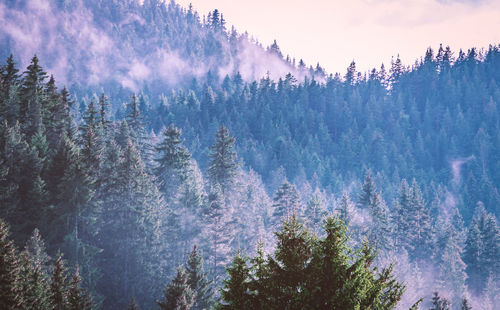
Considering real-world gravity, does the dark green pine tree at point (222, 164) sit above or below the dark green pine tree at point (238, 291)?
above

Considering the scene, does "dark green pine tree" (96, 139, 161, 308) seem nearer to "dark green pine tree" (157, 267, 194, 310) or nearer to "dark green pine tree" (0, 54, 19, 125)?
"dark green pine tree" (0, 54, 19, 125)

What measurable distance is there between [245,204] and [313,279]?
161 feet

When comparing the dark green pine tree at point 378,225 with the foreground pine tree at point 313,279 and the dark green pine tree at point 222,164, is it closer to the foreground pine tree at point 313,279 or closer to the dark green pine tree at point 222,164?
the dark green pine tree at point 222,164

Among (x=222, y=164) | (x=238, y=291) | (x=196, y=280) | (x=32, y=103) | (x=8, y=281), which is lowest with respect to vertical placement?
(x=238, y=291)

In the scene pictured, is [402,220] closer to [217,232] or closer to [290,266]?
[217,232]

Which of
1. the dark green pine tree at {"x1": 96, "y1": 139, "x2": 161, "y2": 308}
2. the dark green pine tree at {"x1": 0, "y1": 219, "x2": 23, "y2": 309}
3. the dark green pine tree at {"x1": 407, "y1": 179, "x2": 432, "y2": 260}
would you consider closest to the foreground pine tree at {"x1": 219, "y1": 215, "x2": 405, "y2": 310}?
the dark green pine tree at {"x1": 0, "y1": 219, "x2": 23, "y2": 309}

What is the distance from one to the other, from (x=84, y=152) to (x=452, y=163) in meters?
125

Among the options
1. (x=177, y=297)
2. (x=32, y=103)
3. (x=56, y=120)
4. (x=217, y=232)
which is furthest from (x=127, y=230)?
→ (x=177, y=297)

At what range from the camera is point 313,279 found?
9.69 m

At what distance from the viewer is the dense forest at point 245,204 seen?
1075 cm

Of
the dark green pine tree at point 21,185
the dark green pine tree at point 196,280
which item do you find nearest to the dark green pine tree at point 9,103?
the dark green pine tree at point 21,185

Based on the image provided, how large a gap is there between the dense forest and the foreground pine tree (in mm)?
46

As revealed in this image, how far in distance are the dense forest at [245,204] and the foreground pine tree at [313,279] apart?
0.15 ft

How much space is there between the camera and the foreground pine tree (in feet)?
30.5
